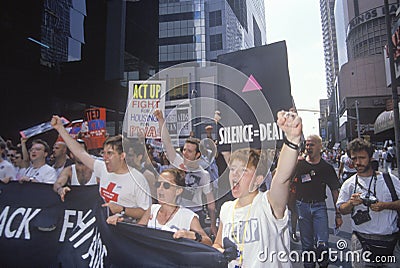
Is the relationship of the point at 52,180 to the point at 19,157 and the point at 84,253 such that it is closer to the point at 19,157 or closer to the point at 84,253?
the point at 19,157

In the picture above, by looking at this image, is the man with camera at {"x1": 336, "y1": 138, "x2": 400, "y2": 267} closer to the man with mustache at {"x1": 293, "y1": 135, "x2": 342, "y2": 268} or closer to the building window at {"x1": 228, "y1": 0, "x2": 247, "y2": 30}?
the man with mustache at {"x1": 293, "y1": 135, "x2": 342, "y2": 268}

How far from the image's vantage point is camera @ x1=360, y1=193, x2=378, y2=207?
1829 mm

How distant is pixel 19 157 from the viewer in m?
2.60

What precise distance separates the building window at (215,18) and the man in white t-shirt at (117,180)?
100cm

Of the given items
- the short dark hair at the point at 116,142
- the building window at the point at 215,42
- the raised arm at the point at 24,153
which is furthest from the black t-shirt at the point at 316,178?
the raised arm at the point at 24,153

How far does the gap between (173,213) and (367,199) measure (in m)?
1.16

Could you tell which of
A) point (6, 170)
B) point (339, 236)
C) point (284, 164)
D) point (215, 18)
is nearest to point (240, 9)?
point (215, 18)

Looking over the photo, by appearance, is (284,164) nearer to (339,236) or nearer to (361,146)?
(361,146)

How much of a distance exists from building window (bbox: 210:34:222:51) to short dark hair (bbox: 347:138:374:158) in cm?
96

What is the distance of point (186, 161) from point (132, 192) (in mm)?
489

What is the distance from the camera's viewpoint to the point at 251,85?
1965mm

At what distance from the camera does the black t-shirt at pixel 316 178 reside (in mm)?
1880

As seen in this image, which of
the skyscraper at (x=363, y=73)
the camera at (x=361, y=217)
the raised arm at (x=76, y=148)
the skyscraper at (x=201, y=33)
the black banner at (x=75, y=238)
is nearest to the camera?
the skyscraper at (x=363, y=73)

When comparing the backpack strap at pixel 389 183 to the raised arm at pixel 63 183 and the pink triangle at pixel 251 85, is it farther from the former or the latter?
the raised arm at pixel 63 183
